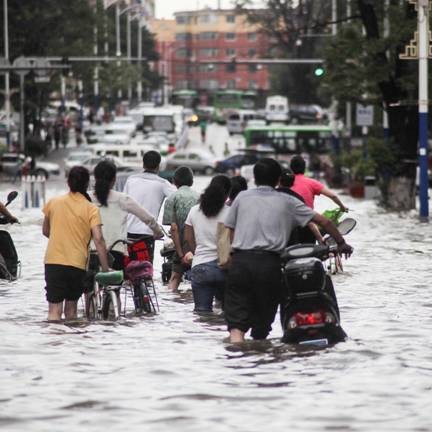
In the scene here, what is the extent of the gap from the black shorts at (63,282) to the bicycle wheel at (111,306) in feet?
1.40

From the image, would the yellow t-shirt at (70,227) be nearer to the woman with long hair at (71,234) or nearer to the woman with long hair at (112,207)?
the woman with long hair at (71,234)

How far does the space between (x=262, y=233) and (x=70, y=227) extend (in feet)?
8.08

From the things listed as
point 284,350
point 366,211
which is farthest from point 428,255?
point 366,211

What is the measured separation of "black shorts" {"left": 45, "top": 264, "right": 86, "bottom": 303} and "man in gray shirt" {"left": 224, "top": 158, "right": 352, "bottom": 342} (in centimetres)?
224

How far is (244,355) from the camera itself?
1316 centimetres

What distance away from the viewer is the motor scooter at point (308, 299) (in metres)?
12.4

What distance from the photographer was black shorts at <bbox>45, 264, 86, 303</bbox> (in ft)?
47.8

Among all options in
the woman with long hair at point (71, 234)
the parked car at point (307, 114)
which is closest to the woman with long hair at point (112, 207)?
the woman with long hair at point (71, 234)

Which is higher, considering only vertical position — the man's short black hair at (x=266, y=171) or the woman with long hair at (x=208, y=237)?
the man's short black hair at (x=266, y=171)

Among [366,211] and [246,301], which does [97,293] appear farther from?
[366,211]

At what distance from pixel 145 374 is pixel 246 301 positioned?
1033mm

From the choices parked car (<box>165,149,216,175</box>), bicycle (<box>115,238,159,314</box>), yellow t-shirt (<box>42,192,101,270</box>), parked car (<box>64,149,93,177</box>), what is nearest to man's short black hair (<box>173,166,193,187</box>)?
bicycle (<box>115,238,159,314</box>)

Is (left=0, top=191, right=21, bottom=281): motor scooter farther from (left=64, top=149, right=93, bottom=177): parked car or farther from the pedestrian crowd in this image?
(left=64, top=149, right=93, bottom=177): parked car

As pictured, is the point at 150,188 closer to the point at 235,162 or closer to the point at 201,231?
the point at 201,231
